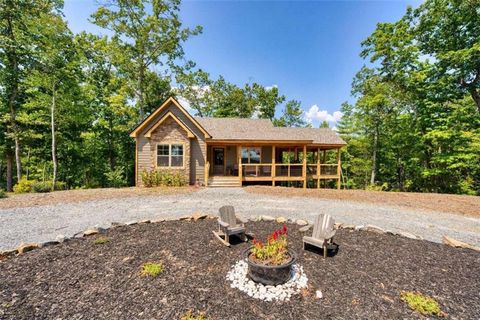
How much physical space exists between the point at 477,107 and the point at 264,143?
16.7 metres

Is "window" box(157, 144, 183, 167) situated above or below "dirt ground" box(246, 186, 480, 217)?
above

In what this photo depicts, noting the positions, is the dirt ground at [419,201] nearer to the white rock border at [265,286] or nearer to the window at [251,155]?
the window at [251,155]

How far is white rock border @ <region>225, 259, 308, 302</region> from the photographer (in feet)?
9.42

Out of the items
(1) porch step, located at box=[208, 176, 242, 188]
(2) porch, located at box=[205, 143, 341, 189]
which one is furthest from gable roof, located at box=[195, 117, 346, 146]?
(1) porch step, located at box=[208, 176, 242, 188]

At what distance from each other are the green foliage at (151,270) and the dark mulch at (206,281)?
10 cm

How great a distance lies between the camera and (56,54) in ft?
46.3

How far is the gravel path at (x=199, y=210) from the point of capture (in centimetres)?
545

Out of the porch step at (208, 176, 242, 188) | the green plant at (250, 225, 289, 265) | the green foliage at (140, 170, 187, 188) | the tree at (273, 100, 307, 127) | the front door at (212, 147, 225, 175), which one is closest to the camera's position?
the green plant at (250, 225, 289, 265)

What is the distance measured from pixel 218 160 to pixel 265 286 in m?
14.0

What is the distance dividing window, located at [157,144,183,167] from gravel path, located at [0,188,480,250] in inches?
163

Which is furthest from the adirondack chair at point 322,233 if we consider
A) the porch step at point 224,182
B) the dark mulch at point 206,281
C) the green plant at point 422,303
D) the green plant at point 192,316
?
the porch step at point 224,182

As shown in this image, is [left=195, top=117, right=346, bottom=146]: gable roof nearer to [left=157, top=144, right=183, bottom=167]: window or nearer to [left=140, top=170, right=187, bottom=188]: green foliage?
[left=157, top=144, right=183, bottom=167]: window

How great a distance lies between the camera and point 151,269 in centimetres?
328

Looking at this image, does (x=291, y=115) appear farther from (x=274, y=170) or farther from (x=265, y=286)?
(x=265, y=286)
